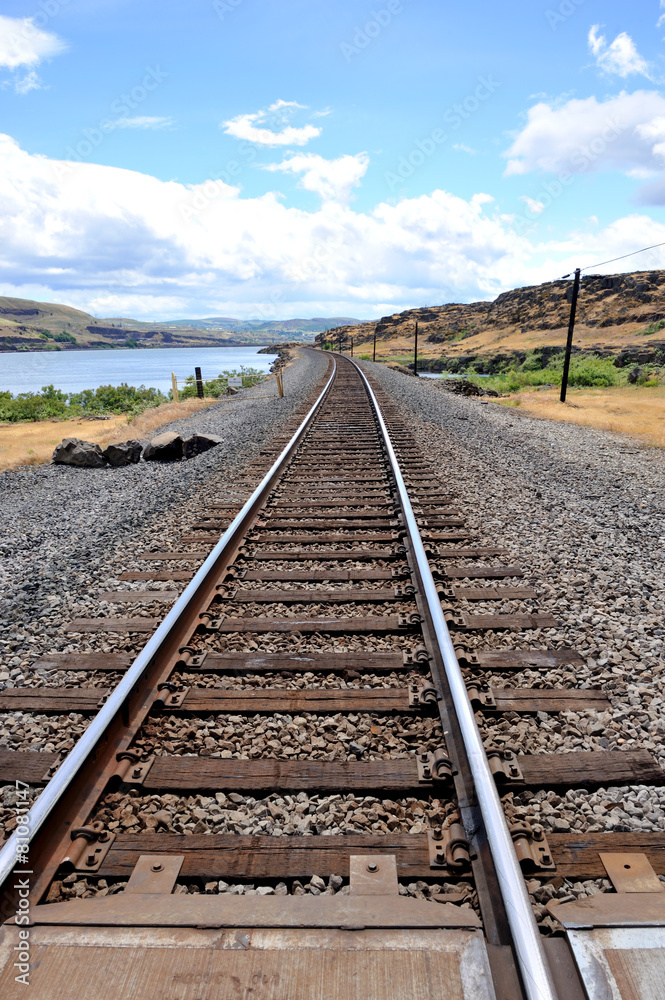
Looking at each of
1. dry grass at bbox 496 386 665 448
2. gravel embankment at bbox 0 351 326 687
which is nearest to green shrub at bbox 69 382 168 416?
dry grass at bbox 496 386 665 448

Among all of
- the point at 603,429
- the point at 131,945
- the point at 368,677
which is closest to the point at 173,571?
the point at 368,677

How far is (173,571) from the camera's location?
4672mm

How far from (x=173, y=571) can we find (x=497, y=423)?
11.4m

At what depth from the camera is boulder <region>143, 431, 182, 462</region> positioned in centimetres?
993

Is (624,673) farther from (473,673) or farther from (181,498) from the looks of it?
(181,498)

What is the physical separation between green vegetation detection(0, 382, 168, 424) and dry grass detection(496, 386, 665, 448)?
16.0 metres

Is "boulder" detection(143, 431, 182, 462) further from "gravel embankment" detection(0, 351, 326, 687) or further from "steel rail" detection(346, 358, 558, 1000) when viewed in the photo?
"steel rail" detection(346, 358, 558, 1000)

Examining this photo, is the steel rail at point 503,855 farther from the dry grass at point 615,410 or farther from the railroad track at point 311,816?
the dry grass at point 615,410

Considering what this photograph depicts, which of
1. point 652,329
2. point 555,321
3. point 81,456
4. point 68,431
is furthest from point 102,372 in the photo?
point 81,456

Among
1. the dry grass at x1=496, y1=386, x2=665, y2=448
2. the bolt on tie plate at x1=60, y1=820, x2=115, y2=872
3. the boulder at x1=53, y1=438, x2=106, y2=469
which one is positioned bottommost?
the dry grass at x1=496, y1=386, x2=665, y2=448

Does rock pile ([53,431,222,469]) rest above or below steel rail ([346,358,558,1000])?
below

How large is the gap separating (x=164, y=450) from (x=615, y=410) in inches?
670

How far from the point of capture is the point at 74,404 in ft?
100

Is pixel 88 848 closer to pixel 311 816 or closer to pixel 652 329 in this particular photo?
pixel 311 816
